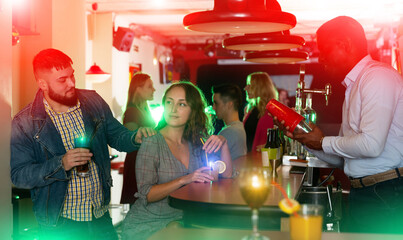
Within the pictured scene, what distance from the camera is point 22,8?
4.20 m

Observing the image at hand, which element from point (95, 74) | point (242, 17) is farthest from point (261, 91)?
point (242, 17)

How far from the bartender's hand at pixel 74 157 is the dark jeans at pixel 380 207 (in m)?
1.33

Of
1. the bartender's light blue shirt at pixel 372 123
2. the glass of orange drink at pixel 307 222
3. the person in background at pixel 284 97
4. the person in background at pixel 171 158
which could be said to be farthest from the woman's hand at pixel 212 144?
the person in background at pixel 284 97

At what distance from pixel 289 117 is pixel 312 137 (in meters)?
0.17

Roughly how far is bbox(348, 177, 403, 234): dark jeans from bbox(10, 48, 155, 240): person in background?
3.75ft

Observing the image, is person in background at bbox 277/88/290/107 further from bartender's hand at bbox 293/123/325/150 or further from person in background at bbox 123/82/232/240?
bartender's hand at bbox 293/123/325/150

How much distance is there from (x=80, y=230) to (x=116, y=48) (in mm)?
6360

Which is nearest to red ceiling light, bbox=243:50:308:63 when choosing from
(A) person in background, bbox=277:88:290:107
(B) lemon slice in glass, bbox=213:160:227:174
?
(B) lemon slice in glass, bbox=213:160:227:174

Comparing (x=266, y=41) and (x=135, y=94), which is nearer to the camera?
(x=266, y=41)

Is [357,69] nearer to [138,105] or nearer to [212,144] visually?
[212,144]

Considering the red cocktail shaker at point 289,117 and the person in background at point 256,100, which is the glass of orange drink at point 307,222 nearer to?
the red cocktail shaker at point 289,117

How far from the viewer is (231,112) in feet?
14.8

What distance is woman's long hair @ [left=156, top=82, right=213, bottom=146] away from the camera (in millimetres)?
2973

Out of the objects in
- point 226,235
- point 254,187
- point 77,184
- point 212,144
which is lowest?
point 77,184
